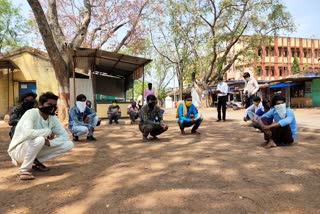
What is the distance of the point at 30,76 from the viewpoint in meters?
16.8

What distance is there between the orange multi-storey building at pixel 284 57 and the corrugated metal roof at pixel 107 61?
31.3m

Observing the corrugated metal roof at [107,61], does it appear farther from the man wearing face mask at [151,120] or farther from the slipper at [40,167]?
the slipper at [40,167]

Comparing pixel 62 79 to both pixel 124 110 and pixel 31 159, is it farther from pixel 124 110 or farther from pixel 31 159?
pixel 31 159

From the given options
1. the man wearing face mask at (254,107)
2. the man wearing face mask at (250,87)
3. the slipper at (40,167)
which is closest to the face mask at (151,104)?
the man wearing face mask at (254,107)

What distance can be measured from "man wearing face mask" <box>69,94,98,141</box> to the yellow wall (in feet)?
33.4

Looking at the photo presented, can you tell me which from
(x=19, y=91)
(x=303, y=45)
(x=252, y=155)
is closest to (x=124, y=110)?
(x=19, y=91)

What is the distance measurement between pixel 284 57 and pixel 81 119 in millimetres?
44166

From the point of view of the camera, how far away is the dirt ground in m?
2.98

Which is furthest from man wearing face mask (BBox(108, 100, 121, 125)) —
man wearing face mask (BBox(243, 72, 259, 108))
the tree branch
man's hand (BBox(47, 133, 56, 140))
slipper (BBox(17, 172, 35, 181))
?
slipper (BBox(17, 172, 35, 181))

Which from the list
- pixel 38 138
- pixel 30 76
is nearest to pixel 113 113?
pixel 30 76

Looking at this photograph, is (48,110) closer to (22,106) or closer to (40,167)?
(40,167)

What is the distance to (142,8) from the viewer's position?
2072 cm

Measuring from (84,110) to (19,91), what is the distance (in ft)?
37.7

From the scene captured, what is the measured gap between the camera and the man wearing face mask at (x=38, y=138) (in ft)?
13.4
